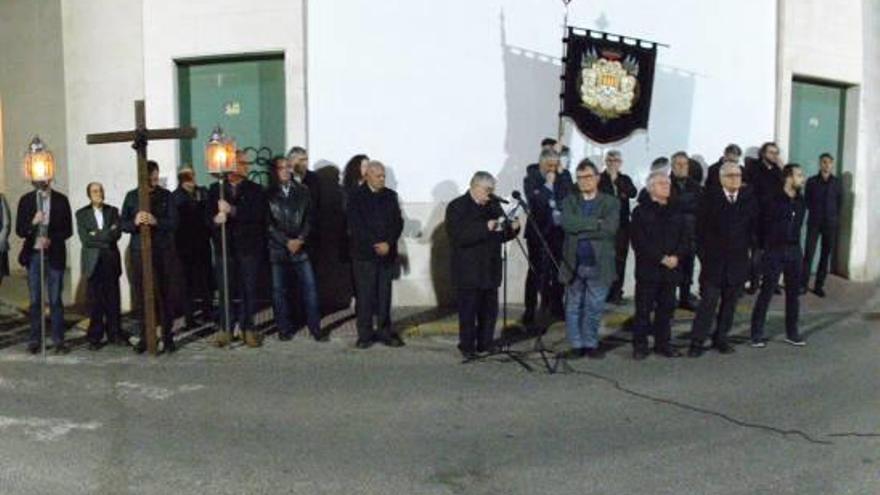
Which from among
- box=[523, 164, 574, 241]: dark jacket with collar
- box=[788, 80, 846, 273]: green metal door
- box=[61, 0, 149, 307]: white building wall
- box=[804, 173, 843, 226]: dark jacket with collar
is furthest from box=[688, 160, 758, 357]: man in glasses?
box=[61, 0, 149, 307]: white building wall

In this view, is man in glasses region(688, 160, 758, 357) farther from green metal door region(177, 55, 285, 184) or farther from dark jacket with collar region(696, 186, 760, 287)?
green metal door region(177, 55, 285, 184)

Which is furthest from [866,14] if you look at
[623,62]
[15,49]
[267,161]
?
[15,49]

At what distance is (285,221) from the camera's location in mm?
9156

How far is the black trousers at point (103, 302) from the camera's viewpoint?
8.87 metres

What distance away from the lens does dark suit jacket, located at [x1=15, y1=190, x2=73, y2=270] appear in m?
8.63

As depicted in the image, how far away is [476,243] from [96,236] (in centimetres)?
383

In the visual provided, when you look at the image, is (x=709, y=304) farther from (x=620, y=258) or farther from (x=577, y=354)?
(x=620, y=258)

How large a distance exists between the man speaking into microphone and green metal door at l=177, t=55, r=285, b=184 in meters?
3.83

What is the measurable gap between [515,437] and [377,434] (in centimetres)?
98

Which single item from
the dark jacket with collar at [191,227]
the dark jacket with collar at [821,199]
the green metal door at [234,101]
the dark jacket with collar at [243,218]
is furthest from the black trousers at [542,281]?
the dark jacket with collar at [821,199]

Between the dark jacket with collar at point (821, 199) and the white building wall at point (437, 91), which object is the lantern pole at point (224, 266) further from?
the dark jacket with collar at point (821, 199)

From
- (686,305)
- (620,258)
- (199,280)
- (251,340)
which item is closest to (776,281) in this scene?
(686,305)

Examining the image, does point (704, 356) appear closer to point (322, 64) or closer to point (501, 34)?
point (501, 34)

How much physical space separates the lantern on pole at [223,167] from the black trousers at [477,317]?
244 cm
